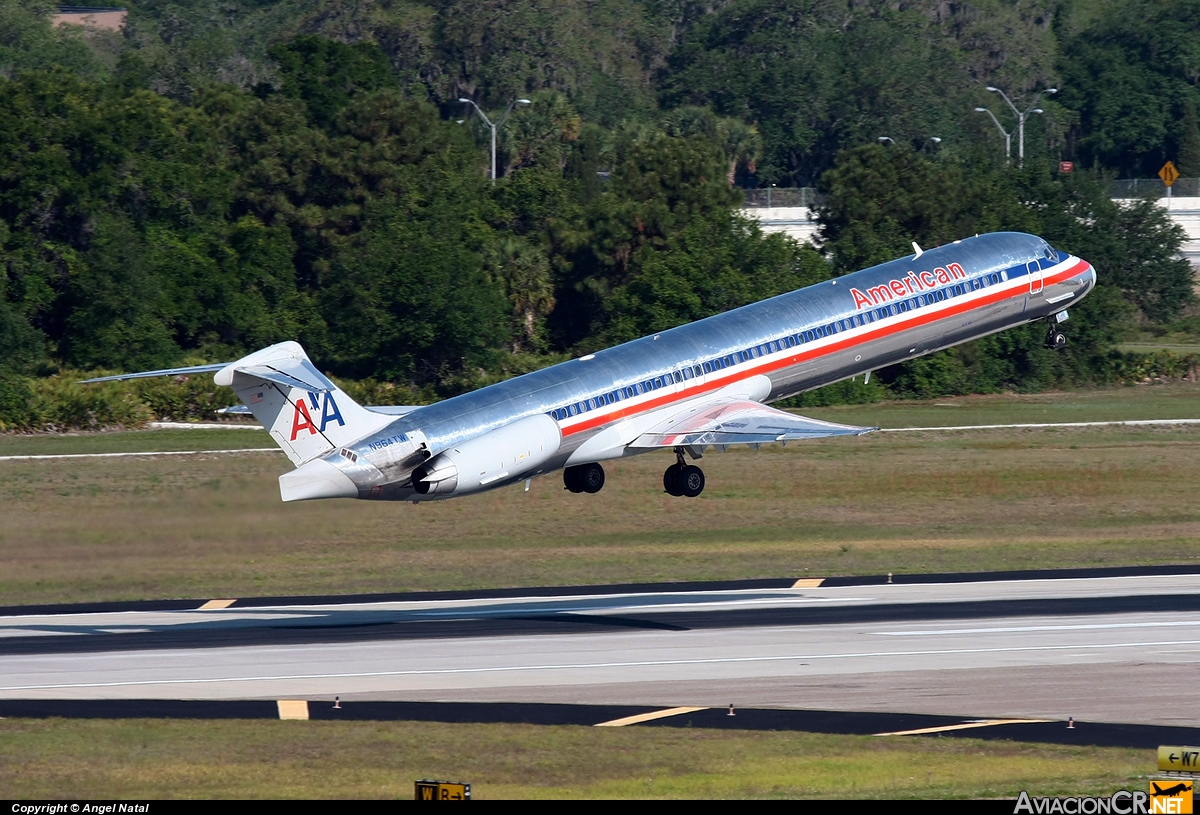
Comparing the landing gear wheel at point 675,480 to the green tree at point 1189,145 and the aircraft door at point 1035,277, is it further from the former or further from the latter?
the green tree at point 1189,145

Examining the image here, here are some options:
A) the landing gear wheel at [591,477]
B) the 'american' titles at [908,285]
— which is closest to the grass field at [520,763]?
the landing gear wheel at [591,477]

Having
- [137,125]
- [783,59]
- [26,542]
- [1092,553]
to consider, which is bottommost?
[1092,553]

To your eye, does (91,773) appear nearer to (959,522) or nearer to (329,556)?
(329,556)

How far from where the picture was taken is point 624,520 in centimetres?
6656

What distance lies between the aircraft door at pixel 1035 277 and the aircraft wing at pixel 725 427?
9.45 m

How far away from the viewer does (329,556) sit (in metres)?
60.7

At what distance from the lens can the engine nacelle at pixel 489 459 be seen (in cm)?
4316

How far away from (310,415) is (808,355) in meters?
14.5

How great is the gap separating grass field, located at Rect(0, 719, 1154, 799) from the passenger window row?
13514 millimetres

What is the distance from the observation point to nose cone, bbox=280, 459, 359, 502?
42250 mm

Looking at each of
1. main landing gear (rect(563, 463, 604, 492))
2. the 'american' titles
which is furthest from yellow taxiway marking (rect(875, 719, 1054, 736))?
the 'american' titles

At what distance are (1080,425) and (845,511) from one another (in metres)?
24.6

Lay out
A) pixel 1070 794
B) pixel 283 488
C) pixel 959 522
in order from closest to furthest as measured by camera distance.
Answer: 1. pixel 1070 794
2. pixel 283 488
3. pixel 959 522

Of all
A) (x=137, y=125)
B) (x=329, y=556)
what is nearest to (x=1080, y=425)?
(x=329, y=556)
